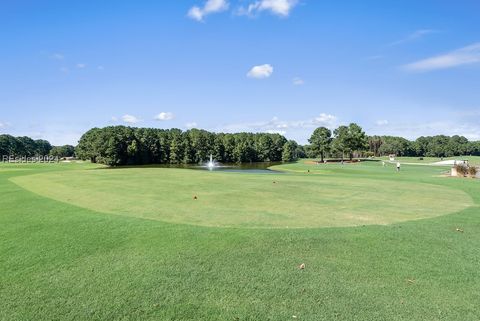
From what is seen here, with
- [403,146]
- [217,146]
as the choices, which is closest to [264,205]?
[217,146]

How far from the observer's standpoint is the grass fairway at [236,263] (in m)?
5.46

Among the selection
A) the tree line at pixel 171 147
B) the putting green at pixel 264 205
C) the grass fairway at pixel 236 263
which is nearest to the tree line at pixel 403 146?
the tree line at pixel 171 147

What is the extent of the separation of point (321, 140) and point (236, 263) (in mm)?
100054

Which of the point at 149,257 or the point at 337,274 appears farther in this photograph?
the point at 149,257

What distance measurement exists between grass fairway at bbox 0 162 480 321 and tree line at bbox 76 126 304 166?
94.1m

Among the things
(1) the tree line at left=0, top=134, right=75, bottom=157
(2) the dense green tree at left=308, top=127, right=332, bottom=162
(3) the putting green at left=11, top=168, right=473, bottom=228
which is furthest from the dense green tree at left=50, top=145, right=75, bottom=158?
(3) the putting green at left=11, top=168, right=473, bottom=228

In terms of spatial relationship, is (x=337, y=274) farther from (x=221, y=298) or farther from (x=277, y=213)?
(x=277, y=213)

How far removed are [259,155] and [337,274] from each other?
431ft

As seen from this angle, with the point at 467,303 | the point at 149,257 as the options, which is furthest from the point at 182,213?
the point at 467,303

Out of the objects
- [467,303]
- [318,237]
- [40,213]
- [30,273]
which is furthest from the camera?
[40,213]

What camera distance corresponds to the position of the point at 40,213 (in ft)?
39.9

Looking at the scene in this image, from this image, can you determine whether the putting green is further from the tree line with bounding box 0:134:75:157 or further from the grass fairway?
the tree line with bounding box 0:134:75:157

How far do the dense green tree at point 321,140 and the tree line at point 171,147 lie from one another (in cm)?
2547

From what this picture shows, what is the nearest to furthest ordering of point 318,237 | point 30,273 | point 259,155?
point 30,273 → point 318,237 → point 259,155
